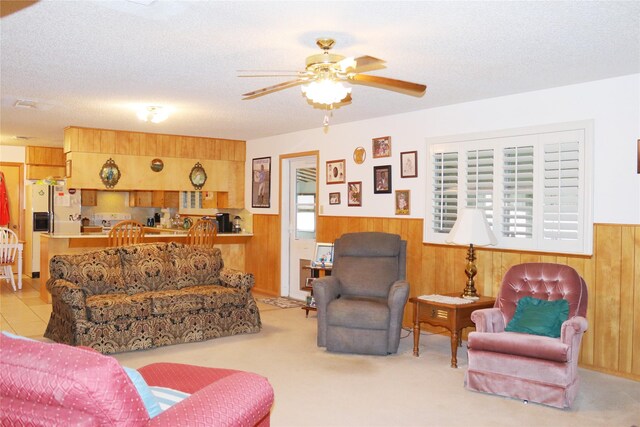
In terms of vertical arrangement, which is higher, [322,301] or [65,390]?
[65,390]

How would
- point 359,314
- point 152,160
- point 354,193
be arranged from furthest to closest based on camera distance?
point 152,160, point 354,193, point 359,314

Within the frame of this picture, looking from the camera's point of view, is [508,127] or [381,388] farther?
[508,127]

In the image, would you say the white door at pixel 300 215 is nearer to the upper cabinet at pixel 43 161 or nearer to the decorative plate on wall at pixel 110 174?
the decorative plate on wall at pixel 110 174

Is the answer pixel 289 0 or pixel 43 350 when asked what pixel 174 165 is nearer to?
pixel 289 0

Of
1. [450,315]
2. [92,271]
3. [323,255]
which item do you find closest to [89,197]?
[92,271]

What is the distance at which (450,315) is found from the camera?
4453 mm

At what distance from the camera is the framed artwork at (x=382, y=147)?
6.10 m

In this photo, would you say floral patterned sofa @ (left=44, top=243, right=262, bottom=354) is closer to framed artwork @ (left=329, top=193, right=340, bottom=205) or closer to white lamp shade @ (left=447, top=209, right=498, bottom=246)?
framed artwork @ (left=329, top=193, right=340, bottom=205)

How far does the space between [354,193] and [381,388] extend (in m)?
3.03

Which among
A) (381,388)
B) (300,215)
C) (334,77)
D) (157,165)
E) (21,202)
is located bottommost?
(381,388)

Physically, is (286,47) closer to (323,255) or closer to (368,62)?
(368,62)

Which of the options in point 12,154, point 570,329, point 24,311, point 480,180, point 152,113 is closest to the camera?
point 570,329

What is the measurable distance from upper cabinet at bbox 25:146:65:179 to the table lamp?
7.54 m

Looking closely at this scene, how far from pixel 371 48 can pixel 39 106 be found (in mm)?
3792
